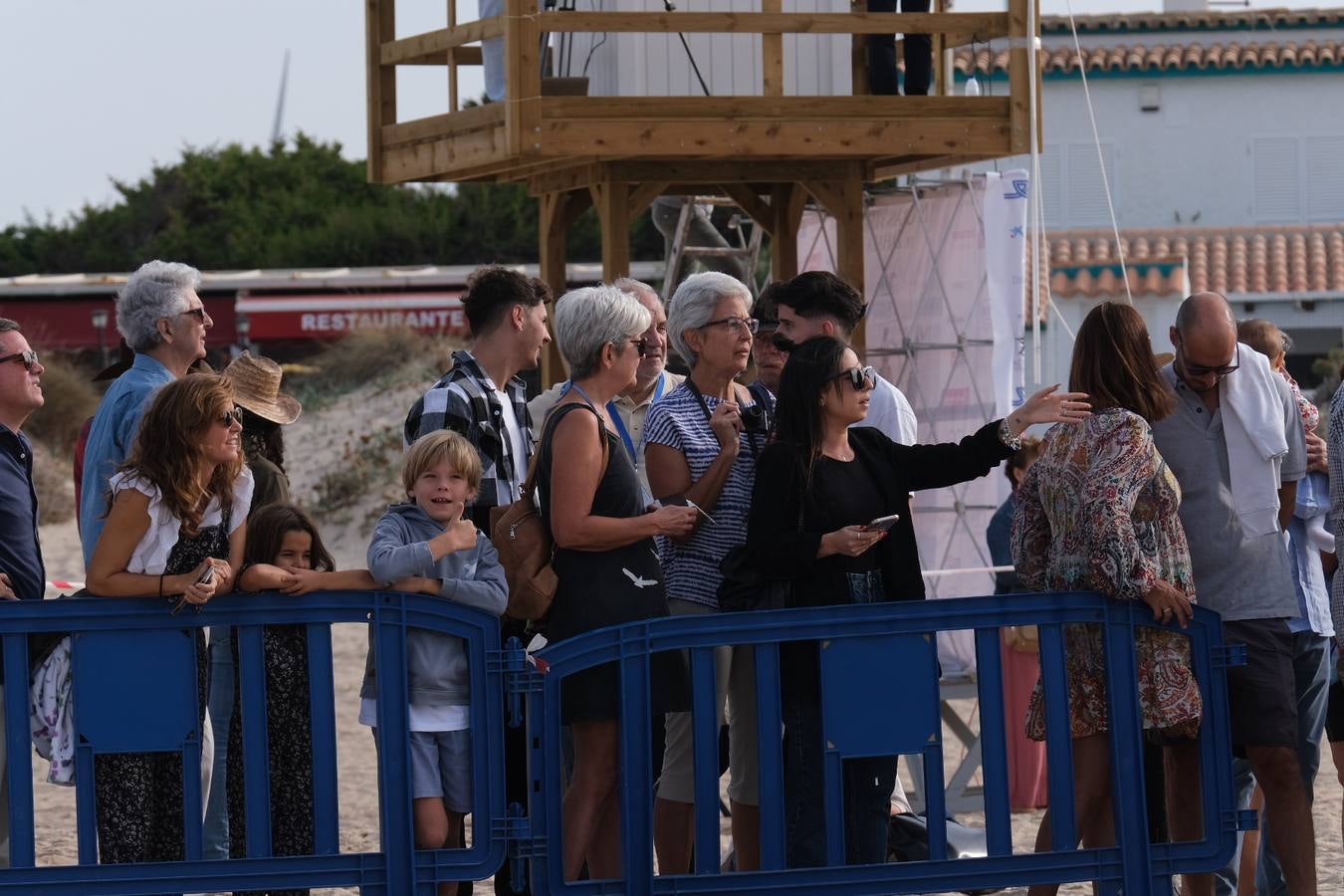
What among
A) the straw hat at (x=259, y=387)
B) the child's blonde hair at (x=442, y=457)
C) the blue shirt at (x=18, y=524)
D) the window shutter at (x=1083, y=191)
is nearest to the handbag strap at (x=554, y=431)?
the child's blonde hair at (x=442, y=457)

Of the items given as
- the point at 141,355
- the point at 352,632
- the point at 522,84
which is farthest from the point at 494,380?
the point at 352,632

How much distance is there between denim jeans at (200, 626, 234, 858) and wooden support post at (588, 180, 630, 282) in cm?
452

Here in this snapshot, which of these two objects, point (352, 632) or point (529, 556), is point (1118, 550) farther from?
point (352, 632)

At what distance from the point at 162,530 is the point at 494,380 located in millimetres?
1222

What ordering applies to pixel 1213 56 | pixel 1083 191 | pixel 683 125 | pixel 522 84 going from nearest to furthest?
pixel 522 84 < pixel 683 125 < pixel 1213 56 < pixel 1083 191

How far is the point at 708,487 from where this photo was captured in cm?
532

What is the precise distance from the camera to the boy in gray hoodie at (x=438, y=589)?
4820 millimetres

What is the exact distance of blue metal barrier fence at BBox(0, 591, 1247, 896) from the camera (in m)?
4.64

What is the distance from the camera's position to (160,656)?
4.65 m

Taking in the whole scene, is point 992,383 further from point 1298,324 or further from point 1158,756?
point 1298,324

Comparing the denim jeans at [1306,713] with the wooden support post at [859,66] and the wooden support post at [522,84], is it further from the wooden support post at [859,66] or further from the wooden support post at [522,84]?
the wooden support post at [859,66]

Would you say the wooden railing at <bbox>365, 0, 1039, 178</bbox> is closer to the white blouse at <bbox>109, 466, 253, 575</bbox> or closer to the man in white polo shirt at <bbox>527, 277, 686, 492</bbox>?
the man in white polo shirt at <bbox>527, 277, 686, 492</bbox>

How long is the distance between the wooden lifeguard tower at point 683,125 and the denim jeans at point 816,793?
4830 mm

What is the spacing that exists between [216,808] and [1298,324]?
28.1 m
